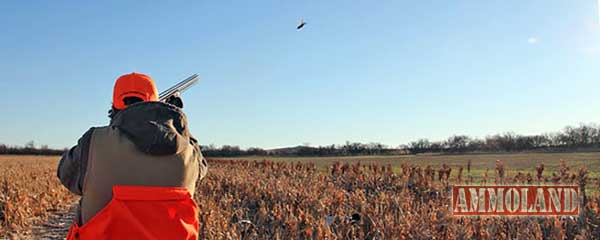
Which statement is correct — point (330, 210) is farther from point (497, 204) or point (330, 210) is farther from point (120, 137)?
point (120, 137)

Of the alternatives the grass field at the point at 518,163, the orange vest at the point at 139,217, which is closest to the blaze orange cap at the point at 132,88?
the orange vest at the point at 139,217

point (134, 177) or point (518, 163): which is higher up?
point (134, 177)

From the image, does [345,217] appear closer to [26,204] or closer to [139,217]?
[139,217]

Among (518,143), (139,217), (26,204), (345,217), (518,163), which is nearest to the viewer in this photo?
(139,217)

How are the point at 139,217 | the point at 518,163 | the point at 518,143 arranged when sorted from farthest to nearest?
the point at 518,143 → the point at 518,163 → the point at 139,217

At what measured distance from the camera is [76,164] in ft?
9.75

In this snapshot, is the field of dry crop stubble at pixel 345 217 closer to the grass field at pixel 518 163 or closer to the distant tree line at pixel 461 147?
the grass field at pixel 518 163

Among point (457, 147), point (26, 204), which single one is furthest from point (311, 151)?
point (26, 204)

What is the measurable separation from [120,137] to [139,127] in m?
0.14

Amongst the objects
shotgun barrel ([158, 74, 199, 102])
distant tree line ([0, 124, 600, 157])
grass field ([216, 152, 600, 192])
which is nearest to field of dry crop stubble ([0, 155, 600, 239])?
shotgun barrel ([158, 74, 199, 102])

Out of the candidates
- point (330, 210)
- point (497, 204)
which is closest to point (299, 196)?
point (330, 210)

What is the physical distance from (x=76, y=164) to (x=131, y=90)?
0.59 metres

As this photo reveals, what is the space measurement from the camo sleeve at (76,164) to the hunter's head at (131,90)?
30 cm

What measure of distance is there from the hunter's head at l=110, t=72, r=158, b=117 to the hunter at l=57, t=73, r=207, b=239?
0.11 m
